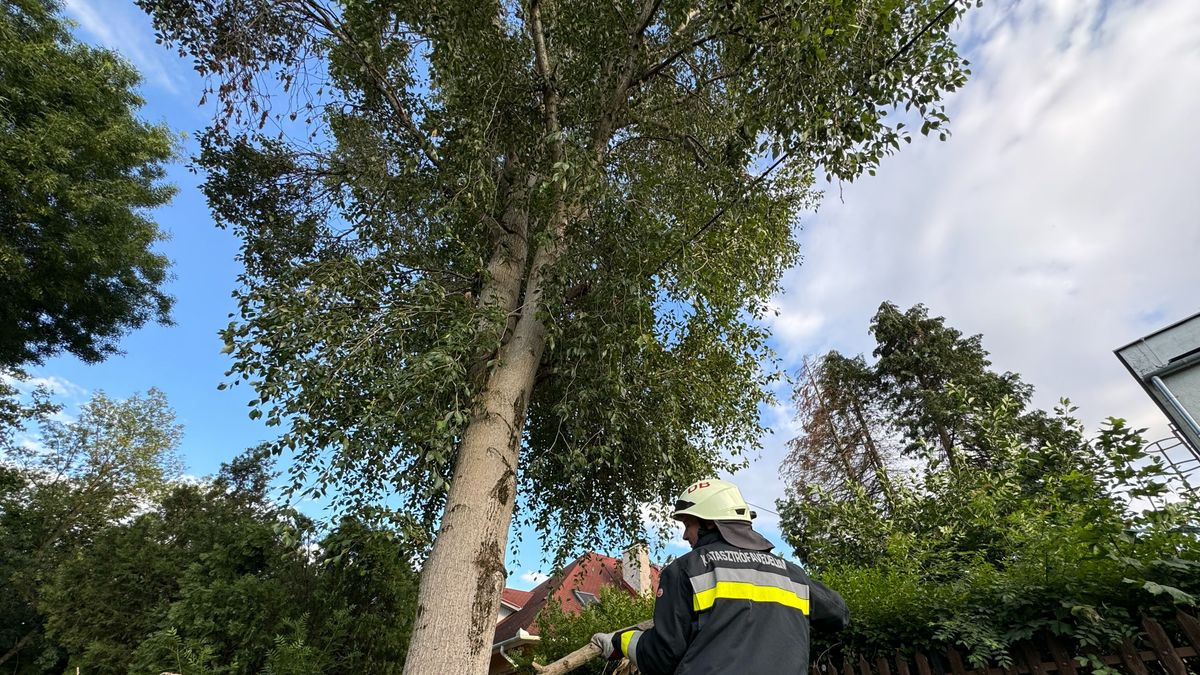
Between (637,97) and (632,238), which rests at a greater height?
(637,97)

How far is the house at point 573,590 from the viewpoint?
6664 mm

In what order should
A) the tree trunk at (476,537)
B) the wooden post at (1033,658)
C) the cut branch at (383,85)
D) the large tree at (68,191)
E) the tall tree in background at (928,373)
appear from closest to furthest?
the wooden post at (1033,658) < the tree trunk at (476,537) < the cut branch at (383,85) < the large tree at (68,191) < the tall tree in background at (928,373)

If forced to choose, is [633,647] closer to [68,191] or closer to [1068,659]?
[1068,659]

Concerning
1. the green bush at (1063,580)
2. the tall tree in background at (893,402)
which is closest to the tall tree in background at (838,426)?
the tall tree in background at (893,402)

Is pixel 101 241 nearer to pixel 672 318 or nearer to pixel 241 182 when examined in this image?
pixel 241 182

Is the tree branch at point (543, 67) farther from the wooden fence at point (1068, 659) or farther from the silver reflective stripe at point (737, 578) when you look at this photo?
the wooden fence at point (1068, 659)

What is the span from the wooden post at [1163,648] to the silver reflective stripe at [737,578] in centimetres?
173

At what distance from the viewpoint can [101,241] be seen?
28.2ft

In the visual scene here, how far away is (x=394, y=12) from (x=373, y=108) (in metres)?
1.13

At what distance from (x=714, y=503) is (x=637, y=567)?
9.19 meters

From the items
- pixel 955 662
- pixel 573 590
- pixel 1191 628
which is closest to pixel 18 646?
pixel 573 590

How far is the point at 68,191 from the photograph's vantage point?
763cm

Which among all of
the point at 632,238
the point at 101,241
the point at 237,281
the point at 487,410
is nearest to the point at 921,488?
the point at 632,238

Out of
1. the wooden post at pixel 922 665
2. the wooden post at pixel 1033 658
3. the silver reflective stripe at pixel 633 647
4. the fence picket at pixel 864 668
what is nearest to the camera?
the silver reflective stripe at pixel 633 647
